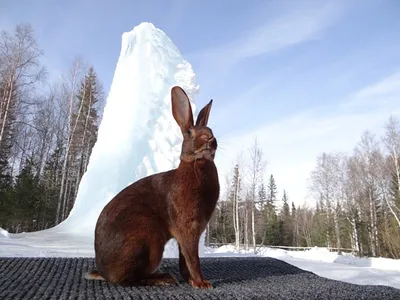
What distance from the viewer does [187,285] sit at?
38.8 inches

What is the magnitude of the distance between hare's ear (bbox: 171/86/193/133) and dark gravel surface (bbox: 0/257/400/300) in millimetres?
490

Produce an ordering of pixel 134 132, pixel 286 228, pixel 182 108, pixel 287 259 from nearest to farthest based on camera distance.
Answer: pixel 182 108
pixel 287 259
pixel 134 132
pixel 286 228

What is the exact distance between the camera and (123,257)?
0.91 meters

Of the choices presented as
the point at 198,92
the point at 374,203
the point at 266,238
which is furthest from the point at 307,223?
the point at 198,92

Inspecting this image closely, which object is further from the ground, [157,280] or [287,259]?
A: [157,280]

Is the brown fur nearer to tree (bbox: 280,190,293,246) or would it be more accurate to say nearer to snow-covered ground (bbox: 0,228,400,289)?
snow-covered ground (bbox: 0,228,400,289)

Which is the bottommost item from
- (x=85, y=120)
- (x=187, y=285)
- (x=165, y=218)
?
(x=187, y=285)

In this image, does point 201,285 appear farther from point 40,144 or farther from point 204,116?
point 40,144

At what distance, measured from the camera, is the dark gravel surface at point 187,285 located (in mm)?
801

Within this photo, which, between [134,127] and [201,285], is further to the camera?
[134,127]

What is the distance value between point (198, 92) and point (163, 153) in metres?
1.08

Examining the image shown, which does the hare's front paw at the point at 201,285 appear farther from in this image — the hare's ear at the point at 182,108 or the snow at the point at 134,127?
the snow at the point at 134,127

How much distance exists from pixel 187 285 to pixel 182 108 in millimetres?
554

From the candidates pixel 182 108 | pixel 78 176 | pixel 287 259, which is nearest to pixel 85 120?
pixel 78 176
